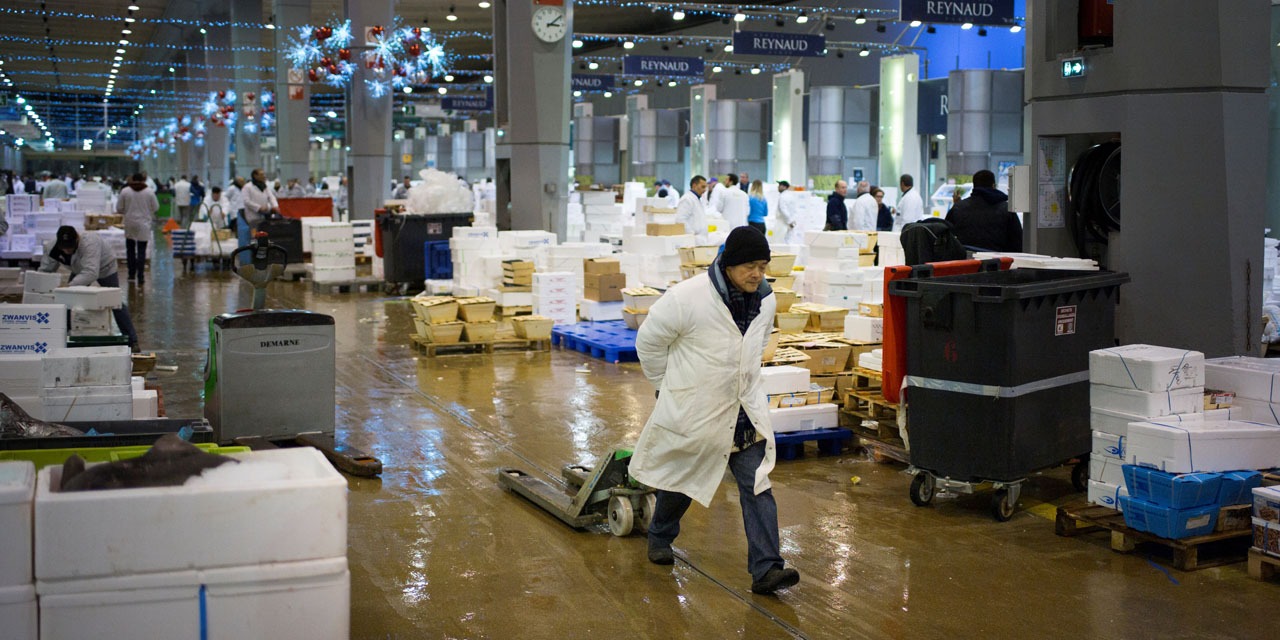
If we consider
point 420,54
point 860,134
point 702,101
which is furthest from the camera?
point 702,101

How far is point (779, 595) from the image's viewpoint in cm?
545

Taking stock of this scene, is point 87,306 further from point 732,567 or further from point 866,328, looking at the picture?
point 732,567

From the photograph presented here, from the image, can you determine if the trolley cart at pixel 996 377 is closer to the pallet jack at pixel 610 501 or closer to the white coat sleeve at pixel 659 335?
the pallet jack at pixel 610 501

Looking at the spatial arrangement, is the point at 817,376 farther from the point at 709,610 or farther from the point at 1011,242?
the point at 709,610

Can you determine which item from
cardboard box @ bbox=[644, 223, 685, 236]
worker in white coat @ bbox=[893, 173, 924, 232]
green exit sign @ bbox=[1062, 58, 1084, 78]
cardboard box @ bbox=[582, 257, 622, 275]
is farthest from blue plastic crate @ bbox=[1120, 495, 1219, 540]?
worker in white coat @ bbox=[893, 173, 924, 232]

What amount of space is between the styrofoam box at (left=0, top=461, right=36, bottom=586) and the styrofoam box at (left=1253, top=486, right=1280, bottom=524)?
5133 millimetres

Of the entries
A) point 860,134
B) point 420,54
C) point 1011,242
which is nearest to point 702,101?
Result: point 860,134

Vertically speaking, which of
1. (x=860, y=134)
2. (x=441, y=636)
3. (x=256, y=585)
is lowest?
(x=441, y=636)

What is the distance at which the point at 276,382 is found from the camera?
7973mm

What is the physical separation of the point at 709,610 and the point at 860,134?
2266cm

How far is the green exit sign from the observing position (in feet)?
26.7

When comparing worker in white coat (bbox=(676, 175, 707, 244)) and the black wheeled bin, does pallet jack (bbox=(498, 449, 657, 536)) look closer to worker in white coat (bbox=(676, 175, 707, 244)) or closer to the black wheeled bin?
the black wheeled bin

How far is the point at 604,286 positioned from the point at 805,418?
641cm

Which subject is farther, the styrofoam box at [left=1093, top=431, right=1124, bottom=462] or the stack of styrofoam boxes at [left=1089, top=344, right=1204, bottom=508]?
the styrofoam box at [left=1093, top=431, right=1124, bottom=462]
